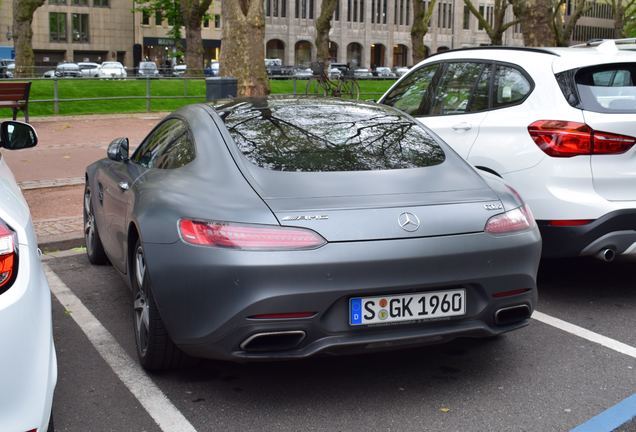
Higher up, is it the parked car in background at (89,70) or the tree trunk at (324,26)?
the tree trunk at (324,26)

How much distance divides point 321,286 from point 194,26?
37339mm

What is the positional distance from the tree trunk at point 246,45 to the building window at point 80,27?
222 ft

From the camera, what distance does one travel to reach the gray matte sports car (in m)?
3.73

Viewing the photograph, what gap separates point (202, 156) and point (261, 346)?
3.80 ft

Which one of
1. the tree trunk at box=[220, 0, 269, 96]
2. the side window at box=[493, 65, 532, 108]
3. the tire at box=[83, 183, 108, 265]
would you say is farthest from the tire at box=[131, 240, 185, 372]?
the tree trunk at box=[220, 0, 269, 96]

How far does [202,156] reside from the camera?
14.8 feet

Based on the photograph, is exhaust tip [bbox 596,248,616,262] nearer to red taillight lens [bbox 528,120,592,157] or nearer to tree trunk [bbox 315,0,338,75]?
red taillight lens [bbox 528,120,592,157]

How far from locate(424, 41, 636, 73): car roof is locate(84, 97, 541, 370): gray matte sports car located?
1646 millimetres

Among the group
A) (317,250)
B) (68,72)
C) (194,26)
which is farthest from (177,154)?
(68,72)

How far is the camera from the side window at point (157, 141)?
5.12 metres

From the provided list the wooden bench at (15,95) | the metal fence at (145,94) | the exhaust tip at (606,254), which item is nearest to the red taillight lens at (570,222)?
the exhaust tip at (606,254)

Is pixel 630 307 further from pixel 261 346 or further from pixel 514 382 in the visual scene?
pixel 261 346

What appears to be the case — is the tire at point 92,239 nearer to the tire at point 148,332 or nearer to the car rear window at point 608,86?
the tire at point 148,332

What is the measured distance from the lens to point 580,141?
548 cm
